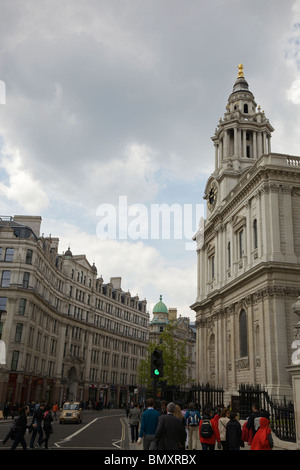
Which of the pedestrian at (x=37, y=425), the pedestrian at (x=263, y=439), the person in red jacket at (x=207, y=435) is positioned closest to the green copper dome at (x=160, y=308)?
the pedestrian at (x=37, y=425)

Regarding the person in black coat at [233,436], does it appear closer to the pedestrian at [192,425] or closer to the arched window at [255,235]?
the pedestrian at [192,425]

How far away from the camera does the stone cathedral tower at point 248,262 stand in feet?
110

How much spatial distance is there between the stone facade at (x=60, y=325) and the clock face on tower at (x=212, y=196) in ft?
72.7

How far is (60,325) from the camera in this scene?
69625 mm

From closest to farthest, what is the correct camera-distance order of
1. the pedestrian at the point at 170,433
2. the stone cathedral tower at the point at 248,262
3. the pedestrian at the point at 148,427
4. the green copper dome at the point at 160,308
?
the pedestrian at the point at 170,433 < the pedestrian at the point at 148,427 < the stone cathedral tower at the point at 248,262 < the green copper dome at the point at 160,308

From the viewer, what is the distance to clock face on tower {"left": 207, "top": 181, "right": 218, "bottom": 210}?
5215cm

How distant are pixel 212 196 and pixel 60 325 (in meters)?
33.4

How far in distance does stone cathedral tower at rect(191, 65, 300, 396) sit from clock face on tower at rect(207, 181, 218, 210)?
12cm

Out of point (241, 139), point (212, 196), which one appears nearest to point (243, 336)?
point (212, 196)

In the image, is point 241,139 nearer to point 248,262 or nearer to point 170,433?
point 248,262

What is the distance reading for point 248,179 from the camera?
4025 centimetres
